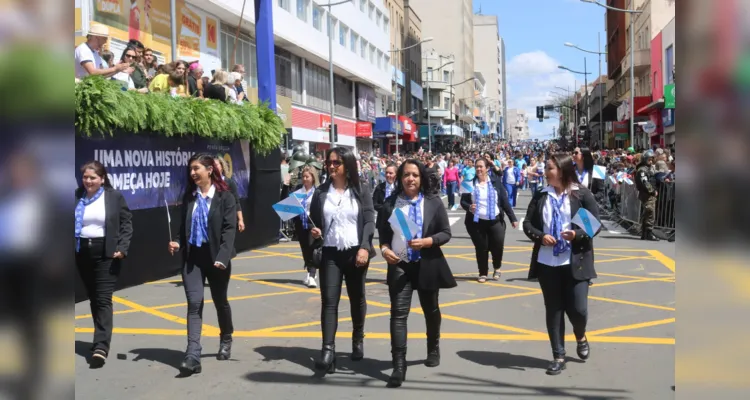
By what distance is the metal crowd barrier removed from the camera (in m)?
16.1

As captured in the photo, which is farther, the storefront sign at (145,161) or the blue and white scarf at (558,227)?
the storefront sign at (145,161)

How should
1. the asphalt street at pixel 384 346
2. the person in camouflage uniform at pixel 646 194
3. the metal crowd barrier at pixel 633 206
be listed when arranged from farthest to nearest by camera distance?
the person in camouflage uniform at pixel 646 194
the metal crowd barrier at pixel 633 206
the asphalt street at pixel 384 346

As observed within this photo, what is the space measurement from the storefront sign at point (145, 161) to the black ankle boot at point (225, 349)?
3.24m

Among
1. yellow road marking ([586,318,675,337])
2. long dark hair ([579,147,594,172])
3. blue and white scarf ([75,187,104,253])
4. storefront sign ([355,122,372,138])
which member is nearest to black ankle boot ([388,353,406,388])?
yellow road marking ([586,318,675,337])

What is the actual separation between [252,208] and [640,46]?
43.4 metres

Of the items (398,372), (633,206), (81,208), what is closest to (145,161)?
(81,208)

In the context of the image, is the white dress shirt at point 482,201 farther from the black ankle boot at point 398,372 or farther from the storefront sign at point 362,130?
the storefront sign at point 362,130

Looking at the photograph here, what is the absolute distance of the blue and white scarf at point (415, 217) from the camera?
6078 millimetres

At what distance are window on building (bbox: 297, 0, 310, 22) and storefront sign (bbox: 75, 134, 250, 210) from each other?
26895 millimetres

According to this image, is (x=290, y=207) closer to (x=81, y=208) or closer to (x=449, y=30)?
(x=81, y=208)

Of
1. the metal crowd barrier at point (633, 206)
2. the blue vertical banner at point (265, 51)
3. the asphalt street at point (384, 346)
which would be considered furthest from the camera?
the blue vertical banner at point (265, 51)

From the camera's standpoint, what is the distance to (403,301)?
19.8ft

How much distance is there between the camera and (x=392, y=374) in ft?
19.3

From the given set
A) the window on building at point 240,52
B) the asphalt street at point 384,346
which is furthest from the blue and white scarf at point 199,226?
the window on building at point 240,52
